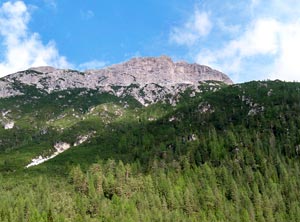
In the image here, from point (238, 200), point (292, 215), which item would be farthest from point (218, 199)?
point (292, 215)

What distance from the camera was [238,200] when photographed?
200 m

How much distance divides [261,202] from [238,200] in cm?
1114

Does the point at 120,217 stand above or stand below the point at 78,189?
below

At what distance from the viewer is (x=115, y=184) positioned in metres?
196

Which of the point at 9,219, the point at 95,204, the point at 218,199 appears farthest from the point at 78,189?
the point at 218,199

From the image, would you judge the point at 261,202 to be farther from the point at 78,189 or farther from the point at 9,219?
the point at 9,219

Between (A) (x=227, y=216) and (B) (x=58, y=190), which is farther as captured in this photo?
(B) (x=58, y=190)

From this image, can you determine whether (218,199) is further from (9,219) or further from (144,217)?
(9,219)

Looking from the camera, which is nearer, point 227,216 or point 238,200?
point 227,216

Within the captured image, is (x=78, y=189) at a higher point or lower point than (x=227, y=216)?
higher

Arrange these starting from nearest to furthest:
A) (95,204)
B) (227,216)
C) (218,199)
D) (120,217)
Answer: (120,217) < (95,204) < (227,216) < (218,199)

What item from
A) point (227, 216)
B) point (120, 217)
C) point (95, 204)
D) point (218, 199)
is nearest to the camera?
point (120, 217)

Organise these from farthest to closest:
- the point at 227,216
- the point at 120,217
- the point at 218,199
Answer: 1. the point at 218,199
2. the point at 227,216
3. the point at 120,217

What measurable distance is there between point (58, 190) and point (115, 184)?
28481mm
